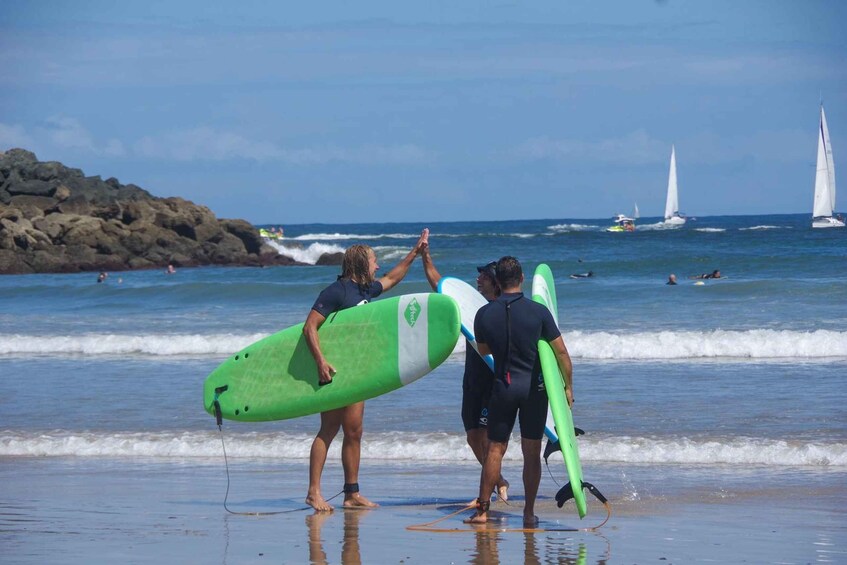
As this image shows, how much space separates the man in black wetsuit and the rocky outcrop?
102ft

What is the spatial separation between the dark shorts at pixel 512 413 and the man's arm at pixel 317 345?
3.13ft

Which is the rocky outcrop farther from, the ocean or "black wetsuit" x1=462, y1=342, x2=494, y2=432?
"black wetsuit" x1=462, y1=342, x2=494, y2=432

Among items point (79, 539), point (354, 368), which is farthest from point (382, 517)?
point (79, 539)

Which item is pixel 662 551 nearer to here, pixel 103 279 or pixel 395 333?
pixel 395 333

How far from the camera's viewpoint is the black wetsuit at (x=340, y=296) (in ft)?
18.3

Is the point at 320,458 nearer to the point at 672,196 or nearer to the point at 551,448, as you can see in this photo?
the point at 551,448

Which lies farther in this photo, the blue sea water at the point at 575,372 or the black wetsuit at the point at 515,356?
the blue sea water at the point at 575,372

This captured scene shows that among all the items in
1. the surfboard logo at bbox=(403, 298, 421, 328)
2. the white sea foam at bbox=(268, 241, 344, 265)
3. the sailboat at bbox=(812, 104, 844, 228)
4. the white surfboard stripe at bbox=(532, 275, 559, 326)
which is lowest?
the surfboard logo at bbox=(403, 298, 421, 328)

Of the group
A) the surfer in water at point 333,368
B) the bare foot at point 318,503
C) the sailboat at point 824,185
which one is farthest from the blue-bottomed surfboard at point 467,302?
the sailboat at point 824,185

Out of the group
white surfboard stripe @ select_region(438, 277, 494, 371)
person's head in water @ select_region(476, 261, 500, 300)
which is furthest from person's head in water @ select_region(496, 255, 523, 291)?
white surfboard stripe @ select_region(438, 277, 494, 371)

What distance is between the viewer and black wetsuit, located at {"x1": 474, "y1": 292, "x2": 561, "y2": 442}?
16.3 ft

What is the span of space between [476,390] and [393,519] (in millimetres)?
787

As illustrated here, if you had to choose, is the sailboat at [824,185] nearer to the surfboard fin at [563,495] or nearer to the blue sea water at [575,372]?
the blue sea water at [575,372]

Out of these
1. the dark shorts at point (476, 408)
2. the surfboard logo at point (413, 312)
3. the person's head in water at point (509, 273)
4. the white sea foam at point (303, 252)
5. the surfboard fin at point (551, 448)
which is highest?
the white sea foam at point (303, 252)
